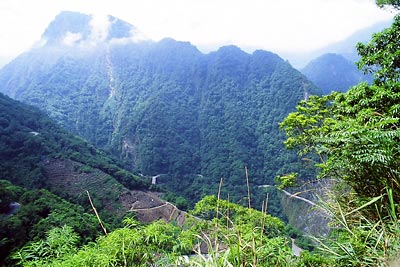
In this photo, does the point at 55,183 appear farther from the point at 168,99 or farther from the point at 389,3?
the point at 168,99

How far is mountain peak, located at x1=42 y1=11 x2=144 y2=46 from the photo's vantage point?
114m

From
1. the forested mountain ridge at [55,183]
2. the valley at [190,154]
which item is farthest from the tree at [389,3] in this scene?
the forested mountain ridge at [55,183]

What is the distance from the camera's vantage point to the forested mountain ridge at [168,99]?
53.3m

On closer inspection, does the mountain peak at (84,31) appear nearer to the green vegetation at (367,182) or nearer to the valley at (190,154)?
the valley at (190,154)

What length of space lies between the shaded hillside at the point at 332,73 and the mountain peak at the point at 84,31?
2886 inches

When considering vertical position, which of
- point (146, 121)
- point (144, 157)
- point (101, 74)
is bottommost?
point (144, 157)

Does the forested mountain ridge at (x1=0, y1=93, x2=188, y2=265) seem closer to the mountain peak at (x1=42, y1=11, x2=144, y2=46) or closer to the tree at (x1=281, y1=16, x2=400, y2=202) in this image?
the tree at (x1=281, y1=16, x2=400, y2=202)

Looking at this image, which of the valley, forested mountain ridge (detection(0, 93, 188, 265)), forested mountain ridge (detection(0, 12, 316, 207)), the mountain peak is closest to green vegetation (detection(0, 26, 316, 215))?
forested mountain ridge (detection(0, 12, 316, 207))

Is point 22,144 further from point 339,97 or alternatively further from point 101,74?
point 101,74

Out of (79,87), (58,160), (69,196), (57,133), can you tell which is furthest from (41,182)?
(79,87)

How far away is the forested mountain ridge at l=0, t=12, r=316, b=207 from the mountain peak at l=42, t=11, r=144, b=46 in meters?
0.42

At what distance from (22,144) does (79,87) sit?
212 ft

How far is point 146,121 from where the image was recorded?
65.3 meters

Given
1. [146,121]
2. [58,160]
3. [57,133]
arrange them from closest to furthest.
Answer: [58,160] → [57,133] → [146,121]
